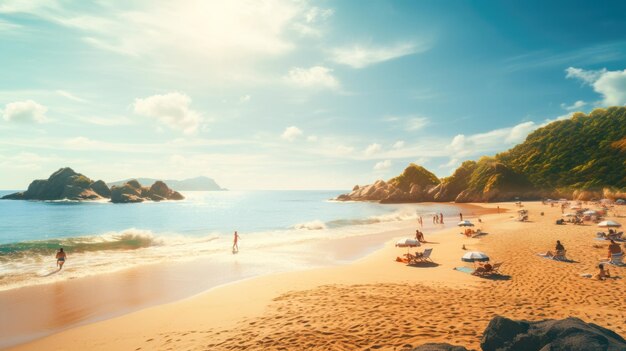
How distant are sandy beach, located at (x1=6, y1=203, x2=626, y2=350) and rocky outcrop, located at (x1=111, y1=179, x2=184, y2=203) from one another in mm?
141985

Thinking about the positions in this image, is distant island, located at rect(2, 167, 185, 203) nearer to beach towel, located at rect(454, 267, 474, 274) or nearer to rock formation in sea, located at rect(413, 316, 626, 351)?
beach towel, located at rect(454, 267, 474, 274)

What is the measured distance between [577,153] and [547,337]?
12910 centimetres

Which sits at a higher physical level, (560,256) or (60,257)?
(560,256)

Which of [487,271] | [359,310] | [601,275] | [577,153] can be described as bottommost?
[359,310]

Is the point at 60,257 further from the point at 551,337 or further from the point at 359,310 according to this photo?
the point at 551,337

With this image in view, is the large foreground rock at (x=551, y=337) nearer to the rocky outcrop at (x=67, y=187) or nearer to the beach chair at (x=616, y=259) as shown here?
the beach chair at (x=616, y=259)

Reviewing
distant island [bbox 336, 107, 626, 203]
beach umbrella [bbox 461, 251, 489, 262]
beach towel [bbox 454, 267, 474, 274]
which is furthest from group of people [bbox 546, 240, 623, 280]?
distant island [bbox 336, 107, 626, 203]

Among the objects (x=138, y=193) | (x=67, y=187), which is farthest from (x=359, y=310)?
(x=67, y=187)

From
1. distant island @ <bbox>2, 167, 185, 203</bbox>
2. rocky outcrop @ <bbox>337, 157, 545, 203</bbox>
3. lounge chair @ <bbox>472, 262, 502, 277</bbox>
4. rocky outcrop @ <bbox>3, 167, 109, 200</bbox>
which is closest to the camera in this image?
lounge chair @ <bbox>472, 262, 502, 277</bbox>

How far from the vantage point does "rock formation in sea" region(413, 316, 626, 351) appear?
18.0 ft

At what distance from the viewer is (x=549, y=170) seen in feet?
340

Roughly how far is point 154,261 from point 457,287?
76.6ft

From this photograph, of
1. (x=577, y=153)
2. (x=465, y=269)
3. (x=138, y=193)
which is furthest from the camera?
(x=138, y=193)

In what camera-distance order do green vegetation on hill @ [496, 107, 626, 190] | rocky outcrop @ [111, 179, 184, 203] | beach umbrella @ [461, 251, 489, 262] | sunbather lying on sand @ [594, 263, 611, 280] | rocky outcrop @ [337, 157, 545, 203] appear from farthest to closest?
1. rocky outcrop @ [111, 179, 184, 203]
2. rocky outcrop @ [337, 157, 545, 203]
3. green vegetation on hill @ [496, 107, 626, 190]
4. beach umbrella @ [461, 251, 489, 262]
5. sunbather lying on sand @ [594, 263, 611, 280]
